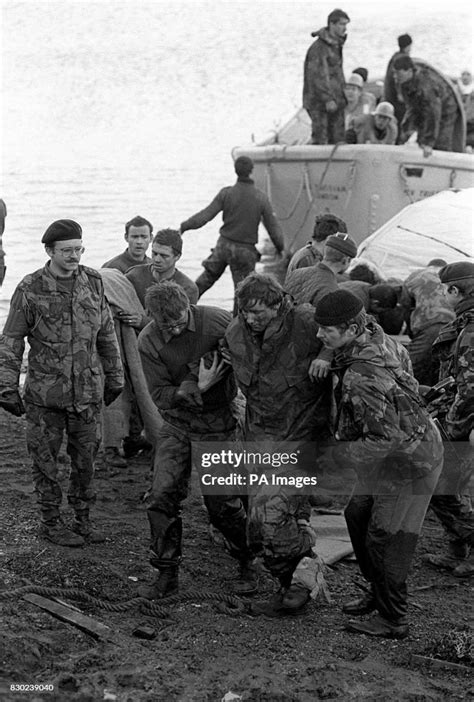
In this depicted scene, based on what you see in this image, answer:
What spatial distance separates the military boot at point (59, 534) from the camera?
259 inches

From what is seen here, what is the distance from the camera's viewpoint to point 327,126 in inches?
614

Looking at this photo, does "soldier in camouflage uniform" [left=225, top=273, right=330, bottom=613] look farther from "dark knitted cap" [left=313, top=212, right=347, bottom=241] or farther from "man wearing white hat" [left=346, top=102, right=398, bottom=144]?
"man wearing white hat" [left=346, top=102, right=398, bottom=144]

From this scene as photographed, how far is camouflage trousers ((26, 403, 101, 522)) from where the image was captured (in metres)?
6.56

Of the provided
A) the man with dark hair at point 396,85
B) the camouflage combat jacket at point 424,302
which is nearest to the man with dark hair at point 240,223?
the man with dark hair at point 396,85

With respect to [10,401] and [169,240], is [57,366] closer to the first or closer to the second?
[10,401]

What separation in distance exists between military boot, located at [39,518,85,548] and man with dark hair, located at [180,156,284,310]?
621cm

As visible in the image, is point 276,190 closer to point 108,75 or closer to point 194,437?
point 194,437

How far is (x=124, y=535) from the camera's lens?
6.91 meters

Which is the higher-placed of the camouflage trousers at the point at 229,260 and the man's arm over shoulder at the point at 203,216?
the man's arm over shoulder at the point at 203,216

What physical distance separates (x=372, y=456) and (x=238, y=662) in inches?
44.2

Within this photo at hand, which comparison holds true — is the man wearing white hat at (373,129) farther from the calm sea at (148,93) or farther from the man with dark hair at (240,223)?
the man with dark hair at (240,223)

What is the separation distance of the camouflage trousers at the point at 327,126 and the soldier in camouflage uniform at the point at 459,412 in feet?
29.3

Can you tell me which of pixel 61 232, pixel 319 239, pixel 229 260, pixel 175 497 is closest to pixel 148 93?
pixel 229 260
